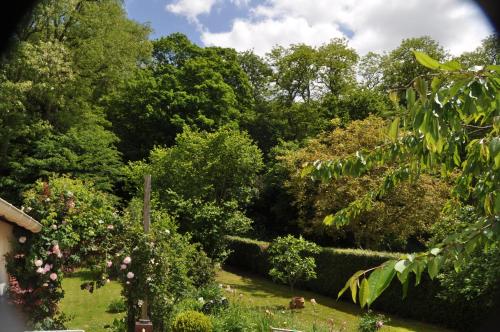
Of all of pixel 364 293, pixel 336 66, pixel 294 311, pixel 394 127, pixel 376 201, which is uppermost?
pixel 336 66

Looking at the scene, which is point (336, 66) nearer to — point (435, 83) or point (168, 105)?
point (168, 105)

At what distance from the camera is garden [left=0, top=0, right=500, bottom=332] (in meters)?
2.45

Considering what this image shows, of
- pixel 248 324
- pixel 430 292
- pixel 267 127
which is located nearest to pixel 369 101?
pixel 267 127

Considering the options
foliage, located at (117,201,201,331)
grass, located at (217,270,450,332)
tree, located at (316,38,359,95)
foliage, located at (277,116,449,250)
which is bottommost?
grass, located at (217,270,450,332)

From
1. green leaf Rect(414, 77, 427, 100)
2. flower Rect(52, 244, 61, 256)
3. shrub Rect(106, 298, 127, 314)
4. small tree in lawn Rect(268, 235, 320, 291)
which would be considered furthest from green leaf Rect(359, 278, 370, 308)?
small tree in lawn Rect(268, 235, 320, 291)

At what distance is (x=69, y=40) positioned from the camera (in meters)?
22.8

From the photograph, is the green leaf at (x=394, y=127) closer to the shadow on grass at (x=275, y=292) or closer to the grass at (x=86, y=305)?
the grass at (x=86, y=305)

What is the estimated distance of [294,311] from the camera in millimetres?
13812

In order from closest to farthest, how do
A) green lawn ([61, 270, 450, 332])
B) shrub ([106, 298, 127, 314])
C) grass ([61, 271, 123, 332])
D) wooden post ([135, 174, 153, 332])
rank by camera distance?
wooden post ([135, 174, 153, 332]) → grass ([61, 271, 123, 332]) → green lawn ([61, 270, 450, 332]) → shrub ([106, 298, 127, 314])

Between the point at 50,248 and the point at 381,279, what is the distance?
7558 millimetres

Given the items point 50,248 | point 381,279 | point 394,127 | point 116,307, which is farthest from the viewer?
point 116,307

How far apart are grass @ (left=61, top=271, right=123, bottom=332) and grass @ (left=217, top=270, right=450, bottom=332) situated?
3139mm

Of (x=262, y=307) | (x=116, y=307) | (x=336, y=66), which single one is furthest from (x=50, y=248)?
(x=336, y=66)

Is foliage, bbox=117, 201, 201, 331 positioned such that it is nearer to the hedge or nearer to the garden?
the garden
